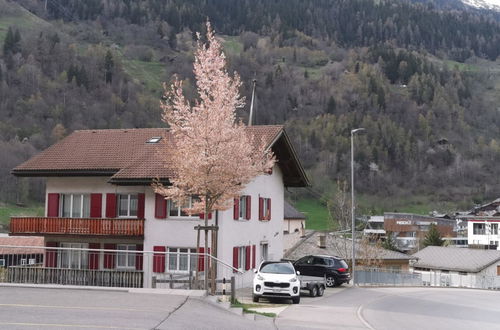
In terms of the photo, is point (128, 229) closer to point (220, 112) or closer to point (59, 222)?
point (59, 222)

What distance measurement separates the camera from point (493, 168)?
615 ft

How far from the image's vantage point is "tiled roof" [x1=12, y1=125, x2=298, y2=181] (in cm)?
3284

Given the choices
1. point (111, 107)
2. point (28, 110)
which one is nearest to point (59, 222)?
point (28, 110)

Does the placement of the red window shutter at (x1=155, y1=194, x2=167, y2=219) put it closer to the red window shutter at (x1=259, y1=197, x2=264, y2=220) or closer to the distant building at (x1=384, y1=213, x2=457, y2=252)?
the red window shutter at (x1=259, y1=197, x2=264, y2=220)

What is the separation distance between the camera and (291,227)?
7488 centimetres

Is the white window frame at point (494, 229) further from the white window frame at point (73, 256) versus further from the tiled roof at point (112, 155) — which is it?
the white window frame at point (73, 256)

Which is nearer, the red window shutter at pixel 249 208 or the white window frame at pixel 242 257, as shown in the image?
the white window frame at pixel 242 257

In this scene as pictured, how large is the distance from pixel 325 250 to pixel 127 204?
28.4 m

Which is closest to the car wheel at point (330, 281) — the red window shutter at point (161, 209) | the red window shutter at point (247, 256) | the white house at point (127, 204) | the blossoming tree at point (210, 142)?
the white house at point (127, 204)

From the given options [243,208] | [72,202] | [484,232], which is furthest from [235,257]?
[484,232]

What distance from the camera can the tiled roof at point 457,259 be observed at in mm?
68062

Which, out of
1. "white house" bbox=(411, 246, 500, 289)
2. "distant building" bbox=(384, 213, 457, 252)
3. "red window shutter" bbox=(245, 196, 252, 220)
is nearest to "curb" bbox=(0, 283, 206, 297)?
"red window shutter" bbox=(245, 196, 252, 220)

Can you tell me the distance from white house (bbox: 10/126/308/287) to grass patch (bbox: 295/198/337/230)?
2882 inches

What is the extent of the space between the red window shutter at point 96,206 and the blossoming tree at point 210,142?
8.65m
